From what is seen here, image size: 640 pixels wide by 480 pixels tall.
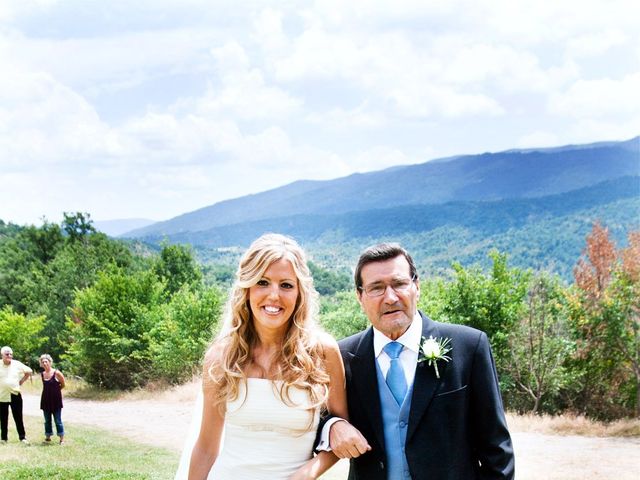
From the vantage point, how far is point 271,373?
2523 millimetres

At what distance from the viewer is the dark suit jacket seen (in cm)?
232

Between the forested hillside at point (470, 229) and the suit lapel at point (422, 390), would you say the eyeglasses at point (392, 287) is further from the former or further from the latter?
the forested hillside at point (470, 229)

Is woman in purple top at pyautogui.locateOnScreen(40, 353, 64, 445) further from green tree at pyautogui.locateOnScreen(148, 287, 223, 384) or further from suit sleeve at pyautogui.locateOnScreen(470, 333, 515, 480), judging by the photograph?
suit sleeve at pyautogui.locateOnScreen(470, 333, 515, 480)

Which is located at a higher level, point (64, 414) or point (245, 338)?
point (245, 338)

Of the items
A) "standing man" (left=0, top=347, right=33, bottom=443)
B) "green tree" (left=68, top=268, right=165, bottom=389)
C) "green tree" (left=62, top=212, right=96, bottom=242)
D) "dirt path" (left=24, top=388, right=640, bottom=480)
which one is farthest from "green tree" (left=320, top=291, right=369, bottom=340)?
"green tree" (left=62, top=212, right=96, bottom=242)

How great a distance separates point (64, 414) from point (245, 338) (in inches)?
448

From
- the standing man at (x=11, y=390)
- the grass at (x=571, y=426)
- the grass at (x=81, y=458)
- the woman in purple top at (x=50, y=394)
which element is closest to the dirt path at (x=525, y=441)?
the grass at (x=571, y=426)

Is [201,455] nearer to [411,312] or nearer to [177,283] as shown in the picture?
[411,312]

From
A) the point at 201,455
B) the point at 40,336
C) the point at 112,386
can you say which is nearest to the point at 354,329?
the point at 112,386

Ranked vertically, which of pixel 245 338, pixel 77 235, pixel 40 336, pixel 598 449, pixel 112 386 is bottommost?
pixel 598 449

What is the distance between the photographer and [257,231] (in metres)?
145

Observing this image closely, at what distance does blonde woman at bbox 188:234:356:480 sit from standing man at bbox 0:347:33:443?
7.72 metres

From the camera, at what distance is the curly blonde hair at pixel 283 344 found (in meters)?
2.43

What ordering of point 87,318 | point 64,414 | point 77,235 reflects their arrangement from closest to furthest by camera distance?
point 64,414 → point 87,318 → point 77,235
